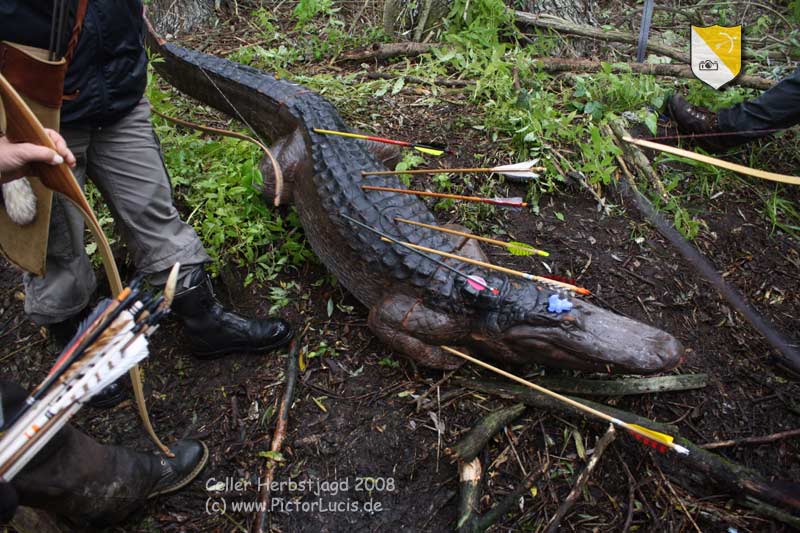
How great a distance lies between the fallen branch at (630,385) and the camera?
2561mm

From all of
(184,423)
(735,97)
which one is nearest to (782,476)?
(184,423)

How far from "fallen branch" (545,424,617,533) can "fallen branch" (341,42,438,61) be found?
4.16 m

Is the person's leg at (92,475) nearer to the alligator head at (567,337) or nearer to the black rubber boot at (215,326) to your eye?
the black rubber boot at (215,326)

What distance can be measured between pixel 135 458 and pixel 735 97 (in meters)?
5.19

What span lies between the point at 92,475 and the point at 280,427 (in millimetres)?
865

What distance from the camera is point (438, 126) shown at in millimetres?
4254

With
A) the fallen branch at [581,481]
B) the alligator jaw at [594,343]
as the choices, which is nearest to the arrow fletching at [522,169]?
the alligator jaw at [594,343]

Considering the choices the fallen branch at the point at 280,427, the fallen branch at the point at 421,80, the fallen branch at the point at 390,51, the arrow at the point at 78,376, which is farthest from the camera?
the fallen branch at the point at 390,51

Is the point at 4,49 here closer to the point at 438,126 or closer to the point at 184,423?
the point at 184,423

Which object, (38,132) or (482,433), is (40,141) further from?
(482,433)

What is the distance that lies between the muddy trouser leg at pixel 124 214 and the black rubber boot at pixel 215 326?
17cm

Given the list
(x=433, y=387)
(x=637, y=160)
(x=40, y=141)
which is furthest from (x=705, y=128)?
(x=40, y=141)

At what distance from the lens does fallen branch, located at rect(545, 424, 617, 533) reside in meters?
2.14

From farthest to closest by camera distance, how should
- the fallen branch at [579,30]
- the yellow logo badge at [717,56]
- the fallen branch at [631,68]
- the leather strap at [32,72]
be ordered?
the fallen branch at [579,30]
the fallen branch at [631,68]
the yellow logo badge at [717,56]
the leather strap at [32,72]
